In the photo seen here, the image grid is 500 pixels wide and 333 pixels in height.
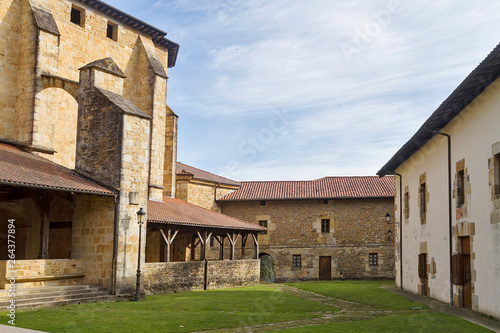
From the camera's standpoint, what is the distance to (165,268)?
17.4 m

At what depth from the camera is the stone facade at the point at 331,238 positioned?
3066 cm

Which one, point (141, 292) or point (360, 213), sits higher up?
point (360, 213)

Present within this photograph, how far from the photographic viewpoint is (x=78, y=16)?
68.5ft

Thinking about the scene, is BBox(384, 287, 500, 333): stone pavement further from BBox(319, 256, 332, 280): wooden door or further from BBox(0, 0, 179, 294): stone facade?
BBox(319, 256, 332, 280): wooden door

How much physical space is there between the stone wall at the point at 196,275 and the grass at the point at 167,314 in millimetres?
1997

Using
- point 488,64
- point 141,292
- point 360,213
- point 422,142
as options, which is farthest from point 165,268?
point 360,213

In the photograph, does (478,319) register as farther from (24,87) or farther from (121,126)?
(24,87)

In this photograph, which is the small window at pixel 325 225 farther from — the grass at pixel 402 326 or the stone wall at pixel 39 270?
the grass at pixel 402 326

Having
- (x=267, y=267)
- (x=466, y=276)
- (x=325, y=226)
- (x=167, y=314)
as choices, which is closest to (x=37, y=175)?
(x=167, y=314)

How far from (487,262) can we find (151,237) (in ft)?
48.9

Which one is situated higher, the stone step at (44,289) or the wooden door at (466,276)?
the wooden door at (466,276)

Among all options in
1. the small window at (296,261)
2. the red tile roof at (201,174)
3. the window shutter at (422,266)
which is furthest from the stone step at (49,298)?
the small window at (296,261)

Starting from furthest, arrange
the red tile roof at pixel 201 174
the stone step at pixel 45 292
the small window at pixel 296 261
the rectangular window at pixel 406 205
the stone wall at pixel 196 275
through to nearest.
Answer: the small window at pixel 296 261, the red tile roof at pixel 201 174, the rectangular window at pixel 406 205, the stone wall at pixel 196 275, the stone step at pixel 45 292

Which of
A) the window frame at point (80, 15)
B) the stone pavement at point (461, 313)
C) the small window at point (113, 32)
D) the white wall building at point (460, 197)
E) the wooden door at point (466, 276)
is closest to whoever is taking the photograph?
the stone pavement at point (461, 313)
